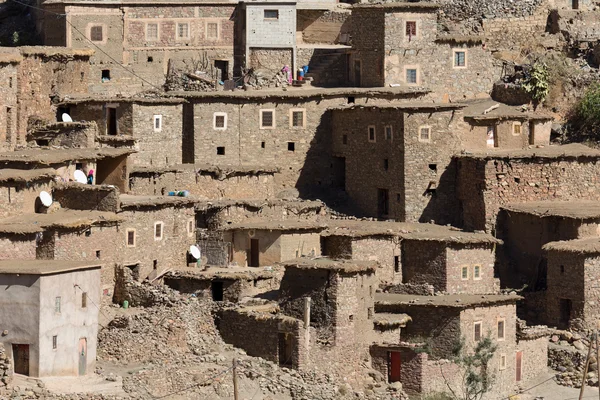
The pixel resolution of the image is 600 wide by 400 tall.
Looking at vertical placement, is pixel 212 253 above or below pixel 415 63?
below

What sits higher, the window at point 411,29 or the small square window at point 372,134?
the window at point 411,29

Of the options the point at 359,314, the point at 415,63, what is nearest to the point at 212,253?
the point at 359,314

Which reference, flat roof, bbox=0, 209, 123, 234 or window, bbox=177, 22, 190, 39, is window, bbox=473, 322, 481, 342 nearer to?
flat roof, bbox=0, 209, 123, 234

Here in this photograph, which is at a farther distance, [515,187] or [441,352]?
[515,187]

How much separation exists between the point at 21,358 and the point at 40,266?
2.80m

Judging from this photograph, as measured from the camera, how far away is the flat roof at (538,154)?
3413 inches

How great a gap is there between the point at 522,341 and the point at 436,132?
9589mm

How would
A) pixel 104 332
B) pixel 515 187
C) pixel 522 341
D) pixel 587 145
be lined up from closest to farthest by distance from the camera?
pixel 104 332, pixel 522 341, pixel 515 187, pixel 587 145

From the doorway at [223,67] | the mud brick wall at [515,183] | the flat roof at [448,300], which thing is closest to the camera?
→ the flat roof at [448,300]

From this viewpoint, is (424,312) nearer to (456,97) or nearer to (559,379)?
(559,379)

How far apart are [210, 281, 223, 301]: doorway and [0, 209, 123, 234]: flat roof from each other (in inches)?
141

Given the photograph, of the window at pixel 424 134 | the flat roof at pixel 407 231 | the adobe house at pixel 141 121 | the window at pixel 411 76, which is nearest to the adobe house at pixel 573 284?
the flat roof at pixel 407 231

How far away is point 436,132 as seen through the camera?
287ft

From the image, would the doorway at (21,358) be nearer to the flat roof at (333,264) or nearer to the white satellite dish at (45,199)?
the white satellite dish at (45,199)
